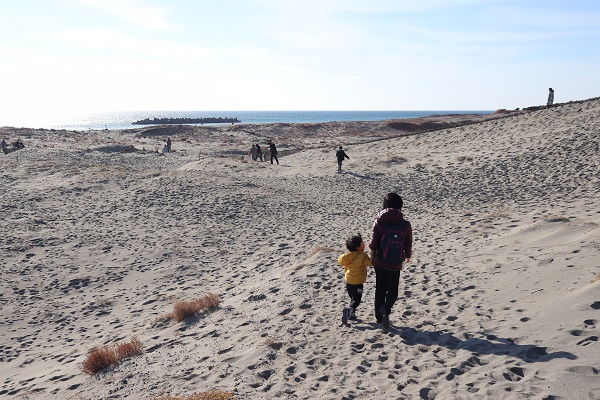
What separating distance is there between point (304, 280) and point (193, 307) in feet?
8.15

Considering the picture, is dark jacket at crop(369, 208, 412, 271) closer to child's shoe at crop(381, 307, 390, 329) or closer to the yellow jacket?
the yellow jacket

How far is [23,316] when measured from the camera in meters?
11.1

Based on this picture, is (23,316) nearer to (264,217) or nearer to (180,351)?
(180,351)

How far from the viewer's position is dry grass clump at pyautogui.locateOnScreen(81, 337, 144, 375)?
7570 millimetres

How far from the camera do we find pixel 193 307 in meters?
9.64

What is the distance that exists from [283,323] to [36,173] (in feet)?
84.0

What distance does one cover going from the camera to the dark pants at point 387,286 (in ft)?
22.4

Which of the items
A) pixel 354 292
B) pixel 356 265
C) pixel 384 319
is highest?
pixel 356 265

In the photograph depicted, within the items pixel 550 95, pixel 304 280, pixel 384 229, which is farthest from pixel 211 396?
pixel 550 95

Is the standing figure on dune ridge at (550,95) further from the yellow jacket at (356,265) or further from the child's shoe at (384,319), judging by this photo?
the child's shoe at (384,319)

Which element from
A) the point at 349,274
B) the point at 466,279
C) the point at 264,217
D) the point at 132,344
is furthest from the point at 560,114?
the point at 132,344

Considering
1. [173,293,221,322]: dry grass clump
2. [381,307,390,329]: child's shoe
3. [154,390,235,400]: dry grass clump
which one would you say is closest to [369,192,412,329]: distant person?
[381,307,390,329]: child's shoe

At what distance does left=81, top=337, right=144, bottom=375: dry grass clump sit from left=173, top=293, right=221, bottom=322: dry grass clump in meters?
1.51

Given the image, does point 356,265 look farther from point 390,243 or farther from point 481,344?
point 481,344
